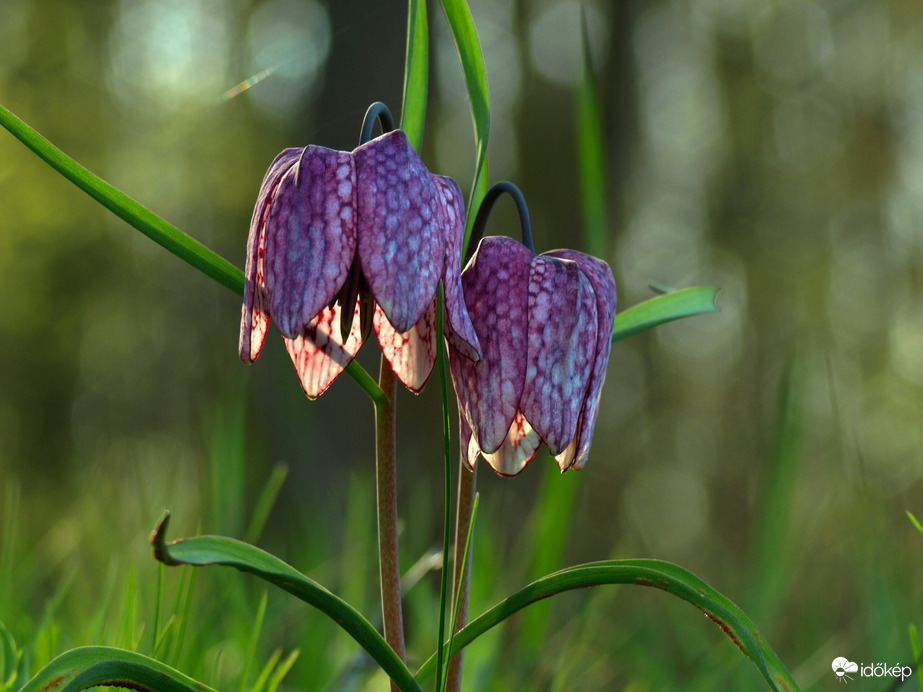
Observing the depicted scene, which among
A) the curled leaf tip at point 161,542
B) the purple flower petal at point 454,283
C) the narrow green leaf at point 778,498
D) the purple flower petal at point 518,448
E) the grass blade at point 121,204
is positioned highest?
the grass blade at point 121,204

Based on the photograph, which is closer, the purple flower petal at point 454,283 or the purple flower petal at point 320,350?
the purple flower petal at point 454,283

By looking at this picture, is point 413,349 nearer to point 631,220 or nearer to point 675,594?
point 675,594

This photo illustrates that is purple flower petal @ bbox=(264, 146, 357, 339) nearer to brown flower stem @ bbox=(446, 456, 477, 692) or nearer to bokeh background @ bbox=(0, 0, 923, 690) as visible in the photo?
brown flower stem @ bbox=(446, 456, 477, 692)

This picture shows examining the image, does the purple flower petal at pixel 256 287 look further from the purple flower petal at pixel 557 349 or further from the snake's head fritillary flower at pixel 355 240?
the purple flower petal at pixel 557 349

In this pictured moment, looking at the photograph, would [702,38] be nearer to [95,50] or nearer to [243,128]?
[243,128]

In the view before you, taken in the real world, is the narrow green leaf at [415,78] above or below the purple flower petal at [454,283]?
above

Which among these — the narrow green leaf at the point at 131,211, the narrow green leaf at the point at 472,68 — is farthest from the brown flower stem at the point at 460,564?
the narrow green leaf at the point at 472,68

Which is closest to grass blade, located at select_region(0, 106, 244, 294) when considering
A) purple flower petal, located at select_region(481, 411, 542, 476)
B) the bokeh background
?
purple flower petal, located at select_region(481, 411, 542, 476)

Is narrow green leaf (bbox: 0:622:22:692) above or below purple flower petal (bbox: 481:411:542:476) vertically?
below
